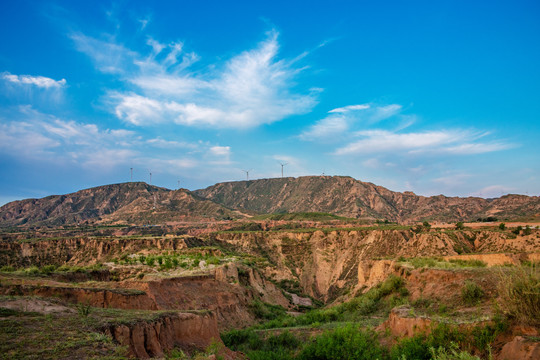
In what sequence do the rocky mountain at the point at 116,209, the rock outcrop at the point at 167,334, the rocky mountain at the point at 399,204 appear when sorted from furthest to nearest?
the rocky mountain at the point at 116,209 < the rocky mountain at the point at 399,204 < the rock outcrop at the point at 167,334

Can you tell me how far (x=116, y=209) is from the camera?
638 feet

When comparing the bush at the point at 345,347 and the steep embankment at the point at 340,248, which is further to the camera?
the steep embankment at the point at 340,248

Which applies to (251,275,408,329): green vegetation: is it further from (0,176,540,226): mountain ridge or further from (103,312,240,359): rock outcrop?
(0,176,540,226): mountain ridge

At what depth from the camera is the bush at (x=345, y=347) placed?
14375mm

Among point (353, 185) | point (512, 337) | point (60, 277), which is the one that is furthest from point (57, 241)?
point (353, 185)

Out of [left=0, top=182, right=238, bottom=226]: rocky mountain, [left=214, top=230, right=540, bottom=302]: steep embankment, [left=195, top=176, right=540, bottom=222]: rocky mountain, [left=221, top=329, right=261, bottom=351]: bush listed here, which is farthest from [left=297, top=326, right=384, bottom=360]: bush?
[left=195, top=176, right=540, bottom=222]: rocky mountain

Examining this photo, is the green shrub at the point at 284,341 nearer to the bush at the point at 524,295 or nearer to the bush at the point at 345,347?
the bush at the point at 345,347

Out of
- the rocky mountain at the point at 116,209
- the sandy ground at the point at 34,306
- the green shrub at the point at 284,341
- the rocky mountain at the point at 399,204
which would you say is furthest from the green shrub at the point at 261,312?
the rocky mountain at the point at 399,204

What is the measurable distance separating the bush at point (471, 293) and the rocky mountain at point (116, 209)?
12504 centimetres

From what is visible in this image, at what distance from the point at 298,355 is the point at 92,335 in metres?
10.3

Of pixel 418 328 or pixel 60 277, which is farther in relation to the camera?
pixel 60 277

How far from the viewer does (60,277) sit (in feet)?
90.7

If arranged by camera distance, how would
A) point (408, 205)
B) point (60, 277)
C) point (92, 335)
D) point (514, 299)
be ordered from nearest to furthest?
1. point (92, 335)
2. point (514, 299)
3. point (60, 277)
4. point (408, 205)

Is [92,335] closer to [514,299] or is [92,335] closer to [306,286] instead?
[514,299]
